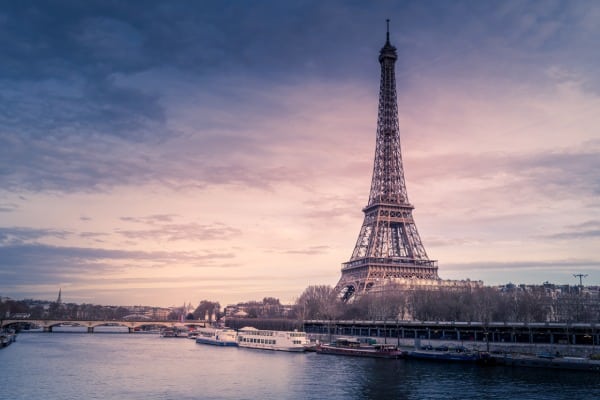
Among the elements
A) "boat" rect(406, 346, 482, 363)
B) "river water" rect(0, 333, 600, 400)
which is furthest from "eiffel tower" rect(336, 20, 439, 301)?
"river water" rect(0, 333, 600, 400)

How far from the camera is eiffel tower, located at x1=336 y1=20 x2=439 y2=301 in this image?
395ft

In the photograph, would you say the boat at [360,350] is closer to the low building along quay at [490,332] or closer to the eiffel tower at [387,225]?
the low building along quay at [490,332]

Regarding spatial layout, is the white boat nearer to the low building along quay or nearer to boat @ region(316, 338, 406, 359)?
boat @ region(316, 338, 406, 359)

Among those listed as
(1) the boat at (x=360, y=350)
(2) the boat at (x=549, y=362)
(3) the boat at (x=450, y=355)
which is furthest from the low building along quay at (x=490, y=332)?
(1) the boat at (x=360, y=350)

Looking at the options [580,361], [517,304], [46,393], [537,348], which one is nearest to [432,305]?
[517,304]

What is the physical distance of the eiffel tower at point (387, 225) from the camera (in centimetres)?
12031

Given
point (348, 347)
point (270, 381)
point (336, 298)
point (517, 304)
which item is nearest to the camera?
point (270, 381)

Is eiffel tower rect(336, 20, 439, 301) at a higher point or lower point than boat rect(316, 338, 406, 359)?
higher

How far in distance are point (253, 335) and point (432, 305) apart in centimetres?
3243

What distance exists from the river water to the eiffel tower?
50.3 metres

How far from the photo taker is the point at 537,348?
229ft

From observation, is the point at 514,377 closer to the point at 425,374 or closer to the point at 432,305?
the point at 425,374

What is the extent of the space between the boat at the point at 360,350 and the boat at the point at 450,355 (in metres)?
2.10

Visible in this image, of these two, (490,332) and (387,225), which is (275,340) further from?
(387,225)
